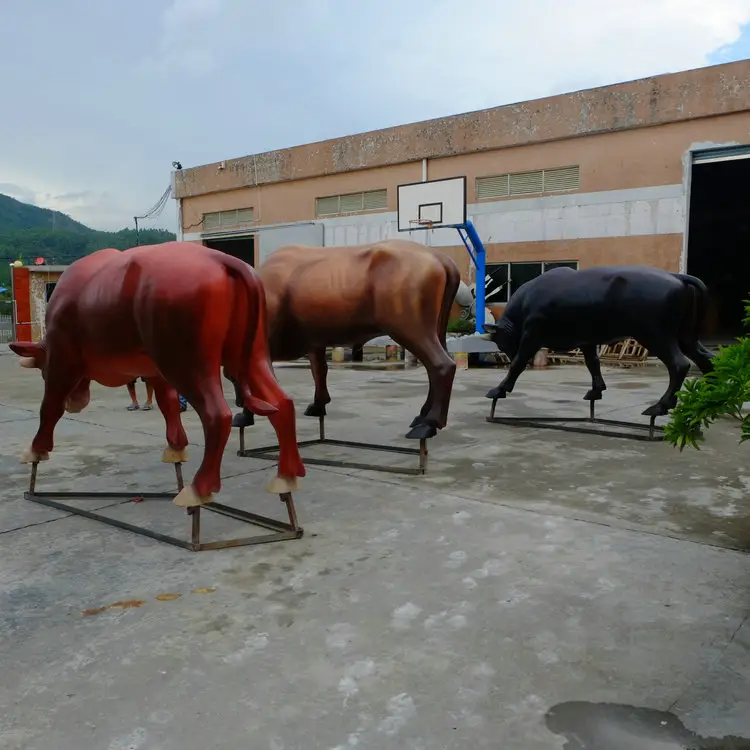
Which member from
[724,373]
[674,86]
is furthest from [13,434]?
[674,86]

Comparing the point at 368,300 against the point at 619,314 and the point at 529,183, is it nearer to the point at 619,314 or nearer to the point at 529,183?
the point at 619,314

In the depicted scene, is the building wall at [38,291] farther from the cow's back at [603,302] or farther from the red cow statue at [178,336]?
the red cow statue at [178,336]

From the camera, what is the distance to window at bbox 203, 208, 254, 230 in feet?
68.5

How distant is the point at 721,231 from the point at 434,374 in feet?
42.8

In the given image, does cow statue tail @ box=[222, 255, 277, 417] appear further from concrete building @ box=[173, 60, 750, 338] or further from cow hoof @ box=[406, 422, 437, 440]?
concrete building @ box=[173, 60, 750, 338]

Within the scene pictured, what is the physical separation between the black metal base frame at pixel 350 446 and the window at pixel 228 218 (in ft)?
52.2

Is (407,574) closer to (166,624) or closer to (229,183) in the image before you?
(166,624)

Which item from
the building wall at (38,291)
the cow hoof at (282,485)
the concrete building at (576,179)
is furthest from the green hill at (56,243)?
the cow hoof at (282,485)

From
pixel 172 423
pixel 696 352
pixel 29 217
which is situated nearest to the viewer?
pixel 172 423

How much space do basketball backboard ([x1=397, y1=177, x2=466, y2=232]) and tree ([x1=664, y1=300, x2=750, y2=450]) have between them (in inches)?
493

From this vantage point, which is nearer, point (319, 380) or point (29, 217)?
point (319, 380)

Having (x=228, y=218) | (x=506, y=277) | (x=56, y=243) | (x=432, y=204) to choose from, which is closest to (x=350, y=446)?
(x=432, y=204)

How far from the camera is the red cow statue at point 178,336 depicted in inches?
130

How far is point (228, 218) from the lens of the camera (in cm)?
2152
